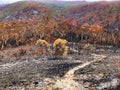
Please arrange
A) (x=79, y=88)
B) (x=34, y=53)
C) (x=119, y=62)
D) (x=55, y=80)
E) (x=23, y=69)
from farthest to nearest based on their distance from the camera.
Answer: (x=34, y=53) < (x=119, y=62) < (x=23, y=69) < (x=55, y=80) < (x=79, y=88)

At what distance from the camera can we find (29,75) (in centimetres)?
11788

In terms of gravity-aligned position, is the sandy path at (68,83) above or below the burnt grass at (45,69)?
above

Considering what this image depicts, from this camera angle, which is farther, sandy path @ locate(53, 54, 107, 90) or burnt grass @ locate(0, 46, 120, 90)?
burnt grass @ locate(0, 46, 120, 90)

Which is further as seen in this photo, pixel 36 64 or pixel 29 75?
pixel 36 64

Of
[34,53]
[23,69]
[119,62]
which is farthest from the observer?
[34,53]

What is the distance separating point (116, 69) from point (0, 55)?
6974 cm

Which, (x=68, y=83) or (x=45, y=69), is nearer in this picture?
(x=68, y=83)

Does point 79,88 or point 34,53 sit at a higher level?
point 79,88

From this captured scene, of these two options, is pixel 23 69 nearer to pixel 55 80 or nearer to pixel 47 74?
pixel 47 74

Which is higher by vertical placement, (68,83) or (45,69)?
(68,83)

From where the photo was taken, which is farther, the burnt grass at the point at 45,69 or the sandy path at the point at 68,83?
the burnt grass at the point at 45,69

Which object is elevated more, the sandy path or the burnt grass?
the sandy path

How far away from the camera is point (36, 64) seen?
473 feet

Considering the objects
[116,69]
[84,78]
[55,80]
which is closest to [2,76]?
[55,80]
